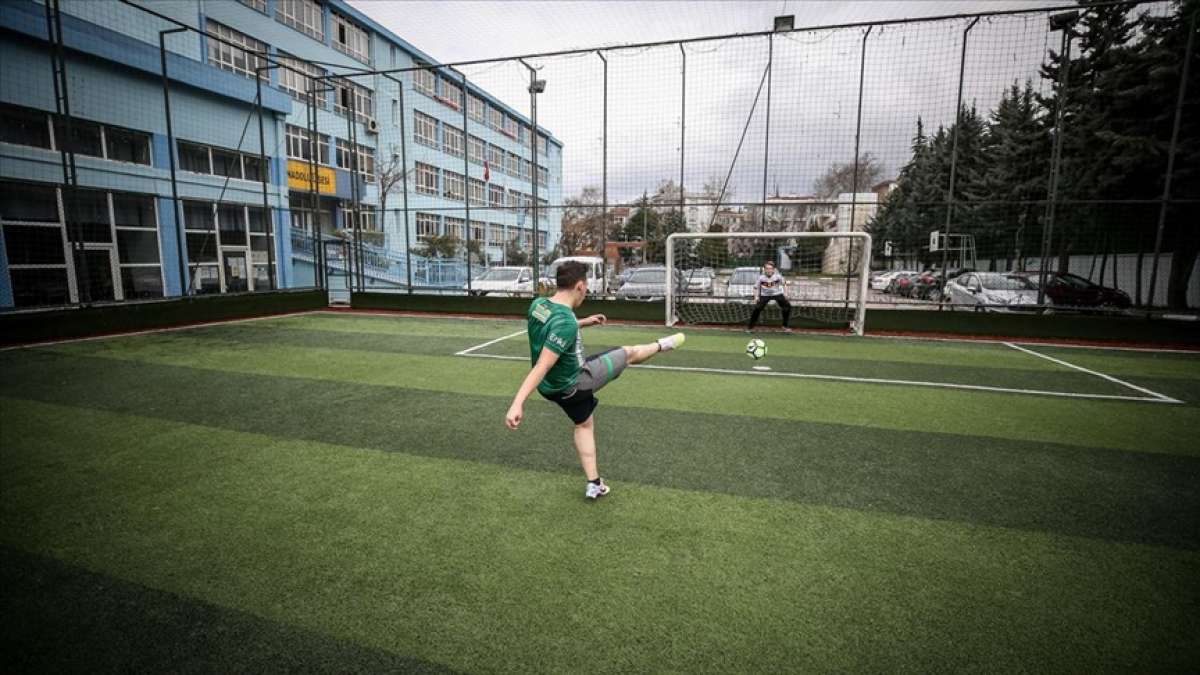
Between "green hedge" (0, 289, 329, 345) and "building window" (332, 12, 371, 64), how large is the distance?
68.3 ft

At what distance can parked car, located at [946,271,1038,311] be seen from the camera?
12.8m

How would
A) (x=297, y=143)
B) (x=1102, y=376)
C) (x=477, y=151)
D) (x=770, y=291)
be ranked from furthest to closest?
(x=477, y=151) → (x=297, y=143) → (x=770, y=291) → (x=1102, y=376)

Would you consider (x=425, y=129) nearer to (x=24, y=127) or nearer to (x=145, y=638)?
(x=24, y=127)

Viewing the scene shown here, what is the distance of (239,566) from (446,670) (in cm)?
169

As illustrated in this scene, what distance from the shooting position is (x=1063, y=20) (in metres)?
11.4

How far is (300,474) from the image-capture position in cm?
446

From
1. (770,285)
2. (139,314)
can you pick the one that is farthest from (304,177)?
(770,285)

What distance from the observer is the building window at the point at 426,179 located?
33781 millimetres

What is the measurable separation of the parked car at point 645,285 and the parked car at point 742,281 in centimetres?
191

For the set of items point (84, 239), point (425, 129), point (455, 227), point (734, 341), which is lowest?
point (734, 341)

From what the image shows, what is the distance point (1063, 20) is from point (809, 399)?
11.6m

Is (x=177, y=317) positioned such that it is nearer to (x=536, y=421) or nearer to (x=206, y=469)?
(x=206, y=469)

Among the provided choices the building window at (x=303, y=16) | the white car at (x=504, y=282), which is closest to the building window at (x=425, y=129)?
the building window at (x=303, y=16)

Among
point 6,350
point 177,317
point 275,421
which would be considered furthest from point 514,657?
point 177,317
